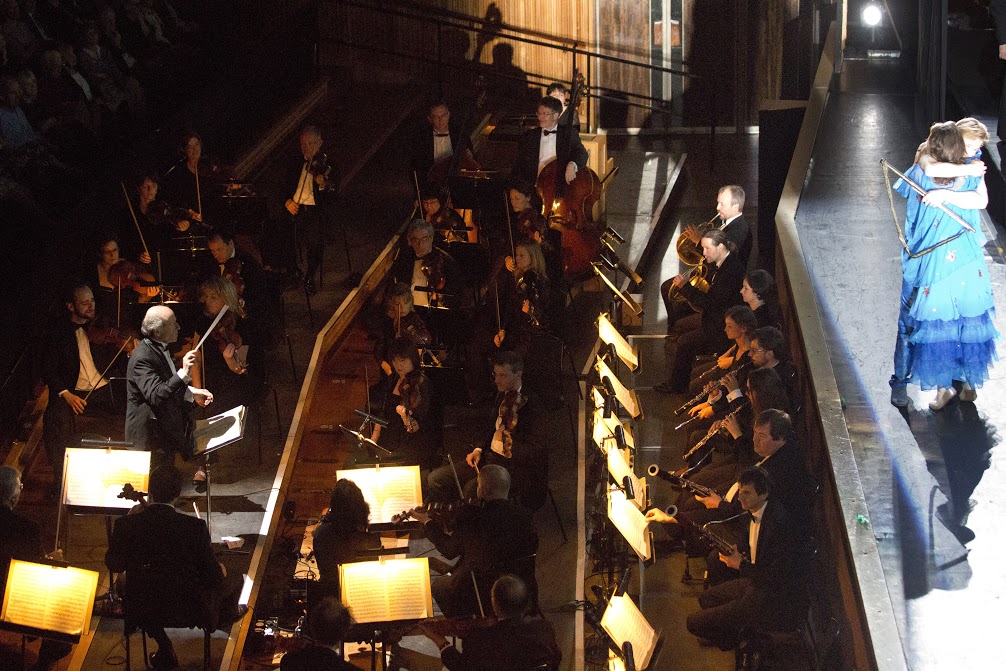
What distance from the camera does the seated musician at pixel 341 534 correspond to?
19.7ft

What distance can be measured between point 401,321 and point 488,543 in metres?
2.08

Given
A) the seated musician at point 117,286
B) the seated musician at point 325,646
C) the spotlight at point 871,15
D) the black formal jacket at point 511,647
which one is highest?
the spotlight at point 871,15

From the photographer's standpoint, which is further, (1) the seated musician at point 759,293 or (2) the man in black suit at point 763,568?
(1) the seated musician at point 759,293

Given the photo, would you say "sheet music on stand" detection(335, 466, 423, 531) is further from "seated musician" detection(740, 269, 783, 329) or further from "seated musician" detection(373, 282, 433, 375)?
"seated musician" detection(740, 269, 783, 329)

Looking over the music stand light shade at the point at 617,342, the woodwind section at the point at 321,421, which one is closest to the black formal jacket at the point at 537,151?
the woodwind section at the point at 321,421

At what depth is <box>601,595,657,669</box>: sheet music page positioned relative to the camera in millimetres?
5250

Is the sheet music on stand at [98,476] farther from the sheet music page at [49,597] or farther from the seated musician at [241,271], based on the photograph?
the seated musician at [241,271]

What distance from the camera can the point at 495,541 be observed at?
5.89 m

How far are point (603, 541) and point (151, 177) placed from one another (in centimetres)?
400

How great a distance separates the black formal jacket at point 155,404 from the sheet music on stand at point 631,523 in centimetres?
225

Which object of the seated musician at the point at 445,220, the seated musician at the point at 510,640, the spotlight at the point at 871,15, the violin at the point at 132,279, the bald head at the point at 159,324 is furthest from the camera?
the spotlight at the point at 871,15

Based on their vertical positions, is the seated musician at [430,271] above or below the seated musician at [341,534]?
above

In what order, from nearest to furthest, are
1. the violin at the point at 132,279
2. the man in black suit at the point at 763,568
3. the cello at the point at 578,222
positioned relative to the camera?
the man in black suit at the point at 763,568 → the violin at the point at 132,279 → the cello at the point at 578,222

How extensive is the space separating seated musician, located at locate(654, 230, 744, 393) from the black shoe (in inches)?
147
